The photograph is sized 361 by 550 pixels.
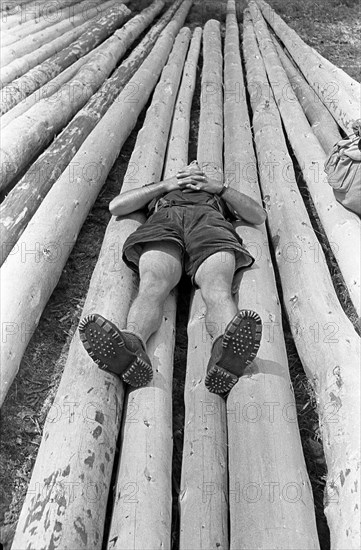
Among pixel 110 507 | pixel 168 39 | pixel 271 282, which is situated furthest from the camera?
pixel 168 39

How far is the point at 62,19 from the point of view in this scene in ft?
35.7

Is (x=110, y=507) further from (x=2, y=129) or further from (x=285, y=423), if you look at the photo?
(x=2, y=129)

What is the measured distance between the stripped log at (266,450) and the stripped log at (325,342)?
0.43 feet

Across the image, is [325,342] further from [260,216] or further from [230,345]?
[260,216]

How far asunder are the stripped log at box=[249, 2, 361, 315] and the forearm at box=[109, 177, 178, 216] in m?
1.16

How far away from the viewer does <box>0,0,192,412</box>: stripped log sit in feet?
10.4

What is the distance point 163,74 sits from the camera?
820 cm

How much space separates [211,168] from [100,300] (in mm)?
2324

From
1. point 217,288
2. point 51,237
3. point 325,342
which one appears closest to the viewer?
point 325,342

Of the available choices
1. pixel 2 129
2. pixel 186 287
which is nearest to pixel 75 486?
pixel 186 287

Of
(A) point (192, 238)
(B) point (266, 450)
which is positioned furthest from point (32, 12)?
(B) point (266, 450)

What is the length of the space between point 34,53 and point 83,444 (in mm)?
7319

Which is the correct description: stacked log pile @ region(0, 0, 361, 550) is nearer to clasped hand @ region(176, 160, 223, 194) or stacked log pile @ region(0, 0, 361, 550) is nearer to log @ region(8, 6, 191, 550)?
log @ region(8, 6, 191, 550)

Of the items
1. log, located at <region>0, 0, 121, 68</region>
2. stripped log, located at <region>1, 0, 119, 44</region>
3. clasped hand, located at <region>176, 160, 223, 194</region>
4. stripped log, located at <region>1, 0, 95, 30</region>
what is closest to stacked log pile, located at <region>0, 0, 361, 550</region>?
log, located at <region>0, 0, 121, 68</region>
